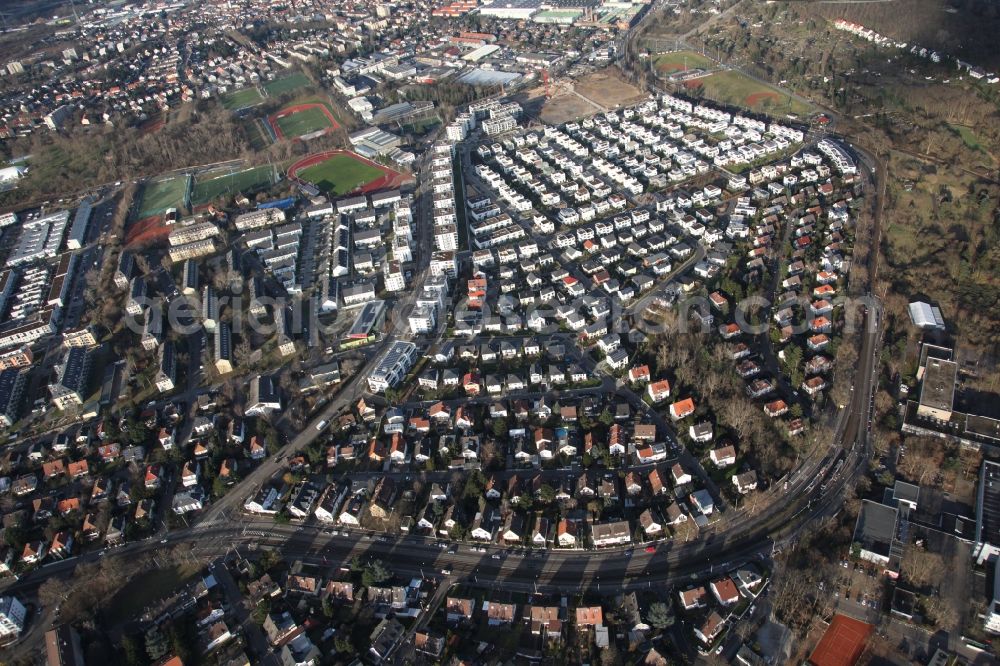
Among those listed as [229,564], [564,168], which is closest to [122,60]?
[564,168]

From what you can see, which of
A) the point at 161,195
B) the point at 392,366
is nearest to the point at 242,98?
the point at 161,195

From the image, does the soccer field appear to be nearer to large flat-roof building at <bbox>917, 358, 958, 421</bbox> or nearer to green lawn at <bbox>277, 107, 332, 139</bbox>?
green lawn at <bbox>277, 107, 332, 139</bbox>

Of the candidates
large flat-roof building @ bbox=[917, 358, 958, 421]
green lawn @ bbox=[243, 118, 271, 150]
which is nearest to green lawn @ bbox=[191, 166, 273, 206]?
green lawn @ bbox=[243, 118, 271, 150]

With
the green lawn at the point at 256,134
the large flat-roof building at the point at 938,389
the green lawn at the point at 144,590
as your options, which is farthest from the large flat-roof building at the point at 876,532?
the green lawn at the point at 256,134

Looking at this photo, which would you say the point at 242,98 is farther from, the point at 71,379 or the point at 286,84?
the point at 71,379

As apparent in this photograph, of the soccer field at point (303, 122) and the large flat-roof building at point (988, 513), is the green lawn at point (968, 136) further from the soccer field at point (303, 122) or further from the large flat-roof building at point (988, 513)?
the soccer field at point (303, 122)

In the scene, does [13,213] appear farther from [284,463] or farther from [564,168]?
[564,168]
